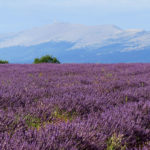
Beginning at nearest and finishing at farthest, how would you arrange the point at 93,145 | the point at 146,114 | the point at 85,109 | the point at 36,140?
1. the point at 36,140
2. the point at 93,145
3. the point at 146,114
4. the point at 85,109

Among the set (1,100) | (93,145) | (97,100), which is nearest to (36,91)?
(1,100)

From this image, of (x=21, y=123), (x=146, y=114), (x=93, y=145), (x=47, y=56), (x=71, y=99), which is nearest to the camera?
(x=93, y=145)

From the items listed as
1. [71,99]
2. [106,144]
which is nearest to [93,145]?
[106,144]

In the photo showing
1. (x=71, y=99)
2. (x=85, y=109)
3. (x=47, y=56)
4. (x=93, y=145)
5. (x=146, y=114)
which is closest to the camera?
(x=93, y=145)

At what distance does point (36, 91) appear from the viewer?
4445 mm

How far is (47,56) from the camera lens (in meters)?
29.8

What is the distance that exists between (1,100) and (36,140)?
1.93 m

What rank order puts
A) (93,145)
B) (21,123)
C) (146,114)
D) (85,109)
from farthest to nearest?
(85,109), (146,114), (21,123), (93,145)

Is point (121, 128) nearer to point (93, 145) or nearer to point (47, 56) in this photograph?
point (93, 145)

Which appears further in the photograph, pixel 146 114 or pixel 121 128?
pixel 146 114

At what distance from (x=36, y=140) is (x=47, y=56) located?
2804 cm

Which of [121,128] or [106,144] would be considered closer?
[106,144]

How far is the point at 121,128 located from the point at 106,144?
0.40 metres

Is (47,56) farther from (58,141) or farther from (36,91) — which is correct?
(58,141)
